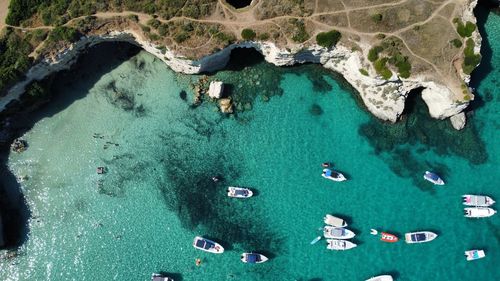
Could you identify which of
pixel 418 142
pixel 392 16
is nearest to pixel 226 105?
pixel 392 16

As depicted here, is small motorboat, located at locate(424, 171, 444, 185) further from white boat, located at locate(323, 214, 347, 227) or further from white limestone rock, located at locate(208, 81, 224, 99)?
white limestone rock, located at locate(208, 81, 224, 99)

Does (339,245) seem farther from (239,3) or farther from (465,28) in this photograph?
(239,3)

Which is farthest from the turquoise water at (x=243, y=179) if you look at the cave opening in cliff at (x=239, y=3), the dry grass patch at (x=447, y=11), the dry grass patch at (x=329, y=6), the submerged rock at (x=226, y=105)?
the cave opening in cliff at (x=239, y=3)

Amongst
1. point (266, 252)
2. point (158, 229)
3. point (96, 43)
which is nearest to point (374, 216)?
point (266, 252)

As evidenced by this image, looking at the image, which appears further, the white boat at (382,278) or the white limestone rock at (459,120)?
the white limestone rock at (459,120)

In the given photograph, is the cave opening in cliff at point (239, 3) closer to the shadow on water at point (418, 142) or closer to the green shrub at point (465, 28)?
the shadow on water at point (418, 142)

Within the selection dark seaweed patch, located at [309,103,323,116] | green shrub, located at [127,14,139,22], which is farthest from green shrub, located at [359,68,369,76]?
green shrub, located at [127,14,139,22]
